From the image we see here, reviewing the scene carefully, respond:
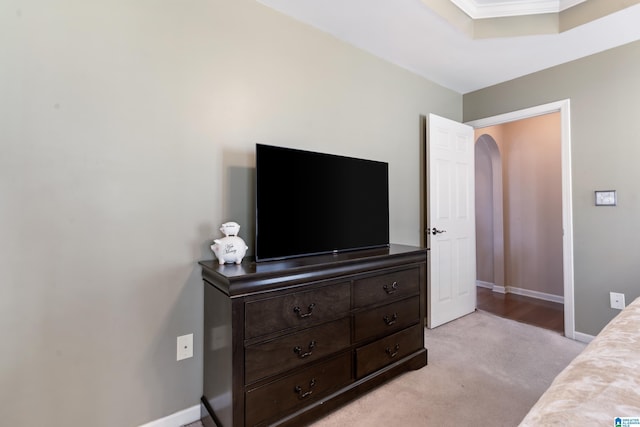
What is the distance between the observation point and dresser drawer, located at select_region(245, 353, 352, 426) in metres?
1.43

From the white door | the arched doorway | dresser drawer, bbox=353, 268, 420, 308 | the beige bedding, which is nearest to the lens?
the beige bedding

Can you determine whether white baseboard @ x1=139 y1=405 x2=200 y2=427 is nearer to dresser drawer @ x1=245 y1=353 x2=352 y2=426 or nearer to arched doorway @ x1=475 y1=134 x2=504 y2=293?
dresser drawer @ x1=245 y1=353 x2=352 y2=426

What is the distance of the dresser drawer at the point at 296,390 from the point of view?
143cm

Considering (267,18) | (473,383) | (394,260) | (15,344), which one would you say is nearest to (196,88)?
(267,18)

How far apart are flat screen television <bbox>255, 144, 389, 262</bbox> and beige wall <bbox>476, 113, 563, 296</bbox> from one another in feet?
8.89

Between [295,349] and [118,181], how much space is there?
1254 millimetres

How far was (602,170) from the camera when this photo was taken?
261cm

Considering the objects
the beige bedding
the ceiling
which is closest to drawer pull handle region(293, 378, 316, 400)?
the beige bedding

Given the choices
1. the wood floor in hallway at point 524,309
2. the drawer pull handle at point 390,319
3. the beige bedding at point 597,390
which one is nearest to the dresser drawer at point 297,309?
the drawer pull handle at point 390,319

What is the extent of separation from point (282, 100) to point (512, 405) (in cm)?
243

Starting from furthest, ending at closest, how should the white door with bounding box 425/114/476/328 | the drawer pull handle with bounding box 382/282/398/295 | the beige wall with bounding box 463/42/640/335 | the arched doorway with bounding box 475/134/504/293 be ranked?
the arched doorway with bounding box 475/134/504/293, the white door with bounding box 425/114/476/328, the beige wall with bounding box 463/42/640/335, the drawer pull handle with bounding box 382/282/398/295

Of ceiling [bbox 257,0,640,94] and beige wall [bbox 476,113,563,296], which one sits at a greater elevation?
ceiling [bbox 257,0,640,94]

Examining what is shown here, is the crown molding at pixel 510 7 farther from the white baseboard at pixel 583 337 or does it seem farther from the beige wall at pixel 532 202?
the white baseboard at pixel 583 337

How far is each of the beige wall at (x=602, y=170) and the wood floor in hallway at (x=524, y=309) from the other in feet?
1.47
